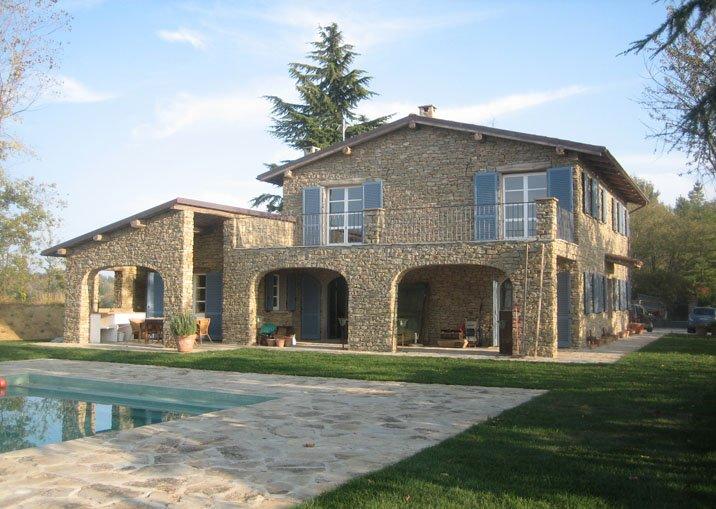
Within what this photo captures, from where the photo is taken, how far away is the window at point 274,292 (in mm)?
20266

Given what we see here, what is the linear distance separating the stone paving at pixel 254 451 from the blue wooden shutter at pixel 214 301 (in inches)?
415

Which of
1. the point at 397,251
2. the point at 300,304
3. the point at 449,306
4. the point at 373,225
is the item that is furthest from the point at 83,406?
the point at 449,306

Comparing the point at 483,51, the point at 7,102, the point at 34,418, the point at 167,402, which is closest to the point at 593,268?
the point at 483,51

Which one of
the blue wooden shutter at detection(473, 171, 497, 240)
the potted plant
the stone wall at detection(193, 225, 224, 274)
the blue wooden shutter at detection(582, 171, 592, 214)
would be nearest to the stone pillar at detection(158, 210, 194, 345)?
the potted plant

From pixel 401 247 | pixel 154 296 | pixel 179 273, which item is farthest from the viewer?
pixel 154 296

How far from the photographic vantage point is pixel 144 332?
19594mm

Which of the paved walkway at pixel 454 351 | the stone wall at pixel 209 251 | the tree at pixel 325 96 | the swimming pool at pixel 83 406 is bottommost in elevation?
the swimming pool at pixel 83 406

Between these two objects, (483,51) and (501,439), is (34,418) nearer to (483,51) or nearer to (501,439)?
(501,439)

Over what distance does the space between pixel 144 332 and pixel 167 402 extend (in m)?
9.89

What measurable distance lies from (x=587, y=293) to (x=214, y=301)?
11214 mm

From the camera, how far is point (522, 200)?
17.5 m

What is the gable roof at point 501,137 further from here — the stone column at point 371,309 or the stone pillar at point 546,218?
the stone column at point 371,309

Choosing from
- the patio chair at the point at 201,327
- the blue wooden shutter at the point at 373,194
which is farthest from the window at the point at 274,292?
the blue wooden shutter at the point at 373,194

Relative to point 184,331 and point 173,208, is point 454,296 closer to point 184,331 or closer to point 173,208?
point 184,331
